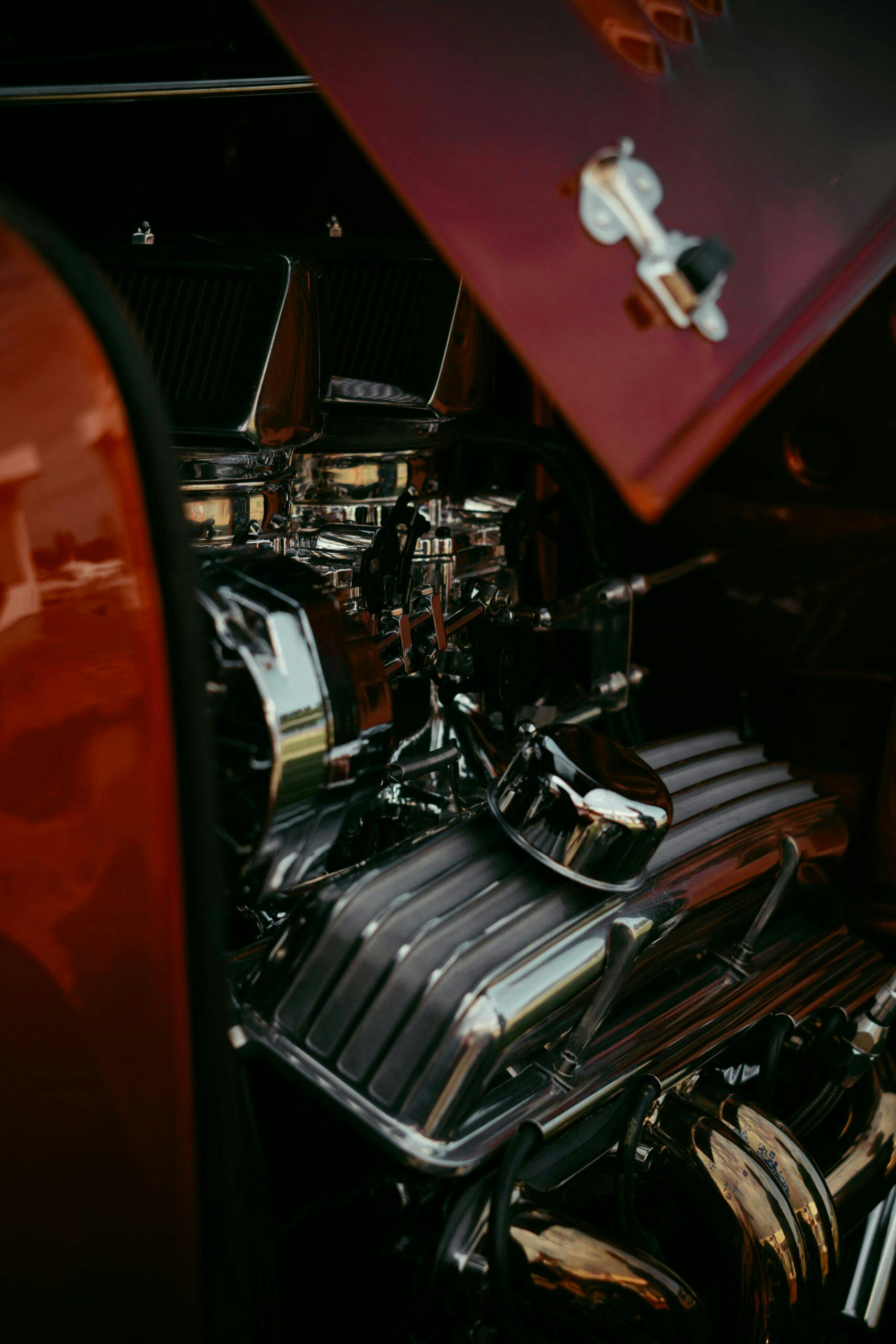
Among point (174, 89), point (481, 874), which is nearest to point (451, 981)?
point (481, 874)

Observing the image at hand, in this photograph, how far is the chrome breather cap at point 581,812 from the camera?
38.8 inches

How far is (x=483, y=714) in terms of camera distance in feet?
4.66

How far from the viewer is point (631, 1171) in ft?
3.42

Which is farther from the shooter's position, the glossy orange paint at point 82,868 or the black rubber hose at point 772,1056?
the black rubber hose at point 772,1056

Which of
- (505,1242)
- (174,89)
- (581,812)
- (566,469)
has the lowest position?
(505,1242)

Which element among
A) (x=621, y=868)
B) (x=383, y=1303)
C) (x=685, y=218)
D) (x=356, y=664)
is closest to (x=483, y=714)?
(x=621, y=868)

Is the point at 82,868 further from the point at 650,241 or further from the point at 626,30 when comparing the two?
the point at 626,30

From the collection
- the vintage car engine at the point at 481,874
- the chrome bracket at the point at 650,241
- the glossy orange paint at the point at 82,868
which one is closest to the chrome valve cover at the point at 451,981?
the vintage car engine at the point at 481,874

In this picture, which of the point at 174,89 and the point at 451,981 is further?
the point at 174,89

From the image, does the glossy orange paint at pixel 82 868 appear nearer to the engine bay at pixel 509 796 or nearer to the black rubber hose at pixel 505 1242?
the engine bay at pixel 509 796

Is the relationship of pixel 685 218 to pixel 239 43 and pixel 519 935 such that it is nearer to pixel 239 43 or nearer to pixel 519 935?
pixel 519 935

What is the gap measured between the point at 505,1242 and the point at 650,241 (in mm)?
747

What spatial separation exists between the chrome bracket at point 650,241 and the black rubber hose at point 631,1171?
692 millimetres

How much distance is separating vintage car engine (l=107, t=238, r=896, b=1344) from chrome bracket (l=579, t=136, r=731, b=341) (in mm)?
333
